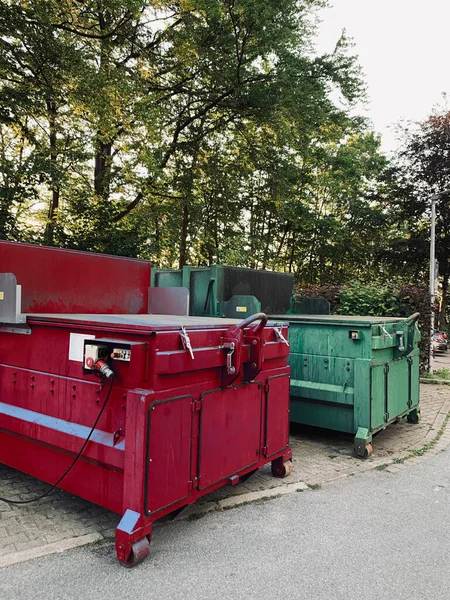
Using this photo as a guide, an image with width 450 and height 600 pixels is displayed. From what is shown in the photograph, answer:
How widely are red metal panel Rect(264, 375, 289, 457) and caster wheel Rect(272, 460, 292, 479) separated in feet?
0.70

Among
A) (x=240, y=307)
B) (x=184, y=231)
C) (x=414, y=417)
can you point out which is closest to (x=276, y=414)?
(x=240, y=307)

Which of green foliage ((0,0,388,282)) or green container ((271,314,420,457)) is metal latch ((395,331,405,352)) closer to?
green container ((271,314,420,457))

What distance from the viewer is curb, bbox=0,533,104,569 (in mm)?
2744

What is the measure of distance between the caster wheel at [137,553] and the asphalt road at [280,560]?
5cm

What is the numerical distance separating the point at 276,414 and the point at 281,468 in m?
0.68

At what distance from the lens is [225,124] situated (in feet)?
51.9

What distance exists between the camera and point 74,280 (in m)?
4.57

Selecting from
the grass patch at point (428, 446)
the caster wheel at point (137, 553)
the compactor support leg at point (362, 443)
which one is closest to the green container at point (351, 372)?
the compactor support leg at point (362, 443)

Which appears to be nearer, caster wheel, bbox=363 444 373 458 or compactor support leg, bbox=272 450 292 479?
compactor support leg, bbox=272 450 292 479

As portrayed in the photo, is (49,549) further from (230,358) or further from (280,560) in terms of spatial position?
(230,358)

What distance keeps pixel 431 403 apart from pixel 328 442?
3.50m

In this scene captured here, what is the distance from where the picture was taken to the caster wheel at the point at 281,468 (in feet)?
14.3

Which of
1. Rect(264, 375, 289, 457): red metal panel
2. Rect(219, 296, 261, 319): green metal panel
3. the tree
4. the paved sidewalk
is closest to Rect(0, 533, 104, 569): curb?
the paved sidewalk

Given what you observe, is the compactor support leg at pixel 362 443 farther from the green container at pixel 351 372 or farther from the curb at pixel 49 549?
the curb at pixel 49 549
